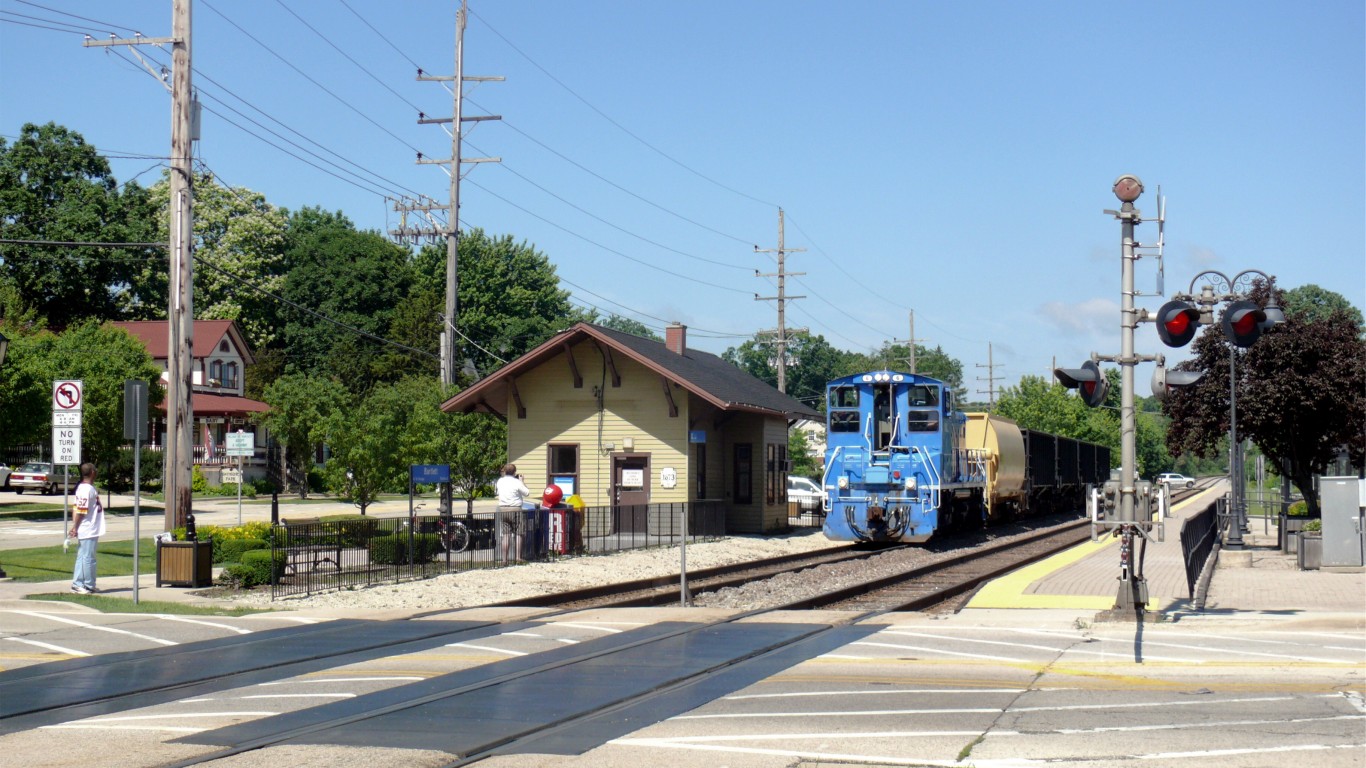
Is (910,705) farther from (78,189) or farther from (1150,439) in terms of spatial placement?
(1150,439)

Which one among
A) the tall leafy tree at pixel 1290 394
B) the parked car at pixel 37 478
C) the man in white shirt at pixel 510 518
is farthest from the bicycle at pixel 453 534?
the parked car at pixel 37 478

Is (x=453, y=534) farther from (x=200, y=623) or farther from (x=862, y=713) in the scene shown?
(x=862, y=713)

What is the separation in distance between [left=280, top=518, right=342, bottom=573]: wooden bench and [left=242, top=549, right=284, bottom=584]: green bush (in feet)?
0.48

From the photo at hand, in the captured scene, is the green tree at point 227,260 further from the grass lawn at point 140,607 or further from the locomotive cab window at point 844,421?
the grass lawn at point 140,607

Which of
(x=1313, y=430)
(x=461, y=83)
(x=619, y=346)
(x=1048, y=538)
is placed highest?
(x=461, y=83)

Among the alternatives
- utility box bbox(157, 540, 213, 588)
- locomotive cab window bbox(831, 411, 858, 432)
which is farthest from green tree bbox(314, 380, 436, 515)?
utility box bbox(157, 540, 213, 588)

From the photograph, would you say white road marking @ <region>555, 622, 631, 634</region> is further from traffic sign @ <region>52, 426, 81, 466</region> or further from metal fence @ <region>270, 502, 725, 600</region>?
traffic sign @ <region>52, 426, 81, 466</region>

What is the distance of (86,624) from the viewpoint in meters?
15.3

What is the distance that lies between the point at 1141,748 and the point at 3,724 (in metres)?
7.46

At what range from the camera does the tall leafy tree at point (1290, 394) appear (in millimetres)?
30156

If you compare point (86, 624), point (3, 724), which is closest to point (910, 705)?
point (3, 724)

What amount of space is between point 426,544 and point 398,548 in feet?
2.26

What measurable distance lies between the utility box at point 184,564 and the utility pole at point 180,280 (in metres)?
0.94

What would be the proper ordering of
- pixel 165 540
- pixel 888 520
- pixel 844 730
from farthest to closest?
pixel 888 520 → pixel 165 540 → pixel 844 730
